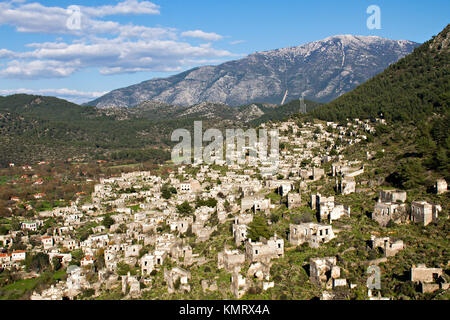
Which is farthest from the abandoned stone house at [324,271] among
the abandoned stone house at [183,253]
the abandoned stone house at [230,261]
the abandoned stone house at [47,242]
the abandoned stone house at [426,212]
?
the abandoned stone house at [47,242]

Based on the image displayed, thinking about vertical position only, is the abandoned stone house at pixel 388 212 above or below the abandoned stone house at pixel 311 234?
above

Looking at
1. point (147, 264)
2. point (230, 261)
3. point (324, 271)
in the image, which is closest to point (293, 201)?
point (230, 261)

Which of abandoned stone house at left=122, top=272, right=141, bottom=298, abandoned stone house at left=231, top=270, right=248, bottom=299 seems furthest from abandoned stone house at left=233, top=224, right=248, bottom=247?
abandoned stone house at left=122, top=272, right=141, bottom=298

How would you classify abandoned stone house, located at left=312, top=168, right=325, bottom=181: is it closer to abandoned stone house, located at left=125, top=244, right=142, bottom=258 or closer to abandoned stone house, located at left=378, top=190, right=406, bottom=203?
abandoned stone house, located at left=378, top=190, right=406, bottom=203

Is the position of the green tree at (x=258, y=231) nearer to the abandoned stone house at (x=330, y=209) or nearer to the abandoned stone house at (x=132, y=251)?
the abandoned stone house at (x=330, y=209)

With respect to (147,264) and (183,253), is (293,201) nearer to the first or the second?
(183,253)
